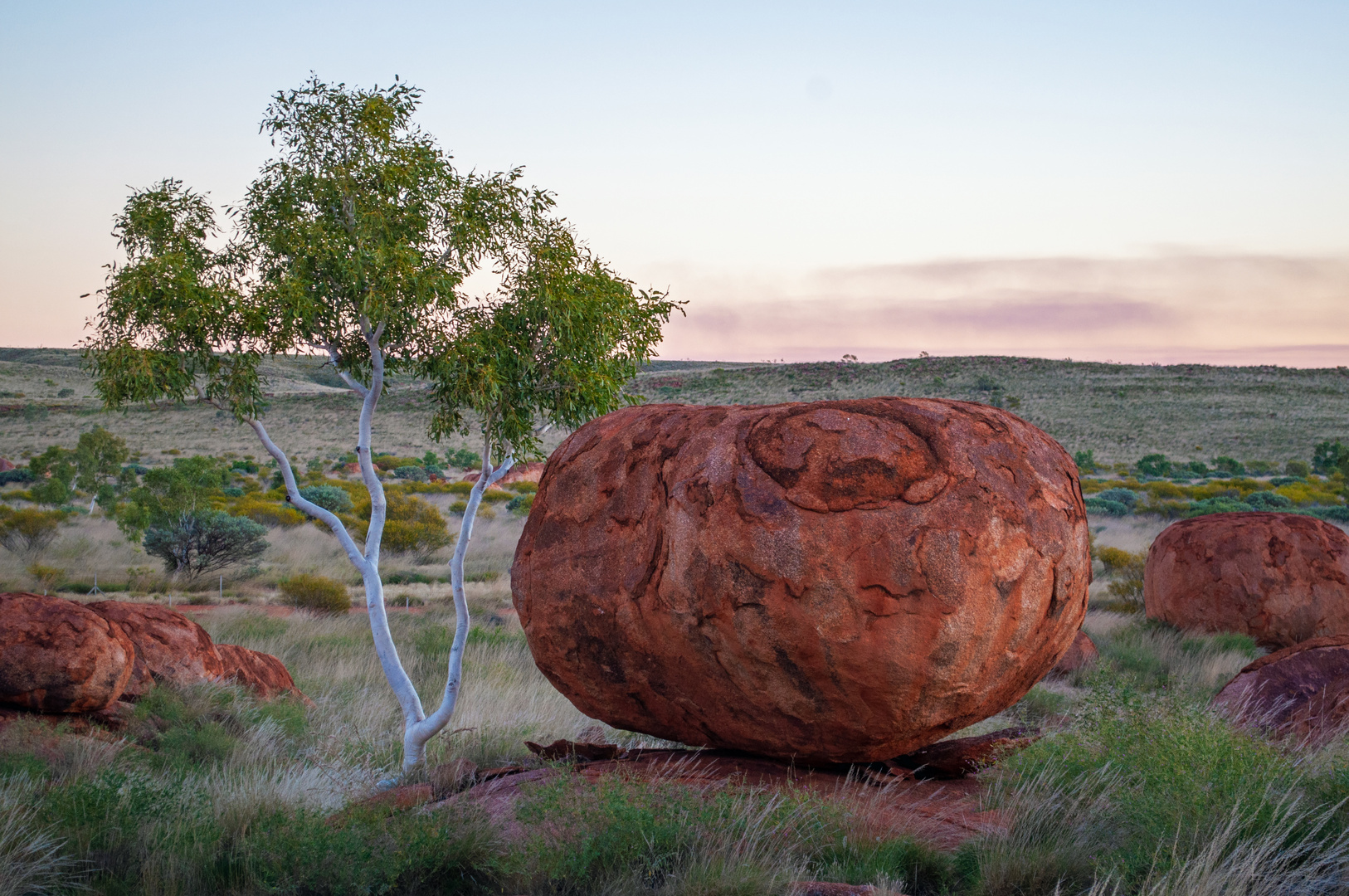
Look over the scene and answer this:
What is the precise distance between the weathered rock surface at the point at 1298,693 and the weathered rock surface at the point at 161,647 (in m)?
8.60

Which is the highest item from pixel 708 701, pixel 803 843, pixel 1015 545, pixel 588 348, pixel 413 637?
pixel 588 348

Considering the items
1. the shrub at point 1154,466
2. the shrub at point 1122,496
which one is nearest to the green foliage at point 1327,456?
the shrub at point 1154,466

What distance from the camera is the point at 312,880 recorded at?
184 inches

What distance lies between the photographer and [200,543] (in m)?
18.4

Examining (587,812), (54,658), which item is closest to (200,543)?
(54,658)

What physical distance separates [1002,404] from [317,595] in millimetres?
43689

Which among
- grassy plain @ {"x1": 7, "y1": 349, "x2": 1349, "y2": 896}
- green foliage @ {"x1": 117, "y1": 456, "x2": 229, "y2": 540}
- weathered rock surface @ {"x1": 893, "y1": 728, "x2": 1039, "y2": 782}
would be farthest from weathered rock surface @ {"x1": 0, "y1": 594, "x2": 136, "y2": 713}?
green foliage @ {"x1": 117, "y1": 456, "x2": 229, "y2": 540}

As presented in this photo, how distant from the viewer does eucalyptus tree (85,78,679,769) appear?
7.46 meters

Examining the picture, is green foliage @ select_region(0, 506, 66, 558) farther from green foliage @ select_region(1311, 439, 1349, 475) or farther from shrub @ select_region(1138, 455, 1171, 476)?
green foliage @ select_region(1311, 439, 1349, 475)

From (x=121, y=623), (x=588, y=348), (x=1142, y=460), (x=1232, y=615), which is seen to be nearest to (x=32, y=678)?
(x=121, y=623)

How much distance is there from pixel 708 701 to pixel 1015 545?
195 centimetres

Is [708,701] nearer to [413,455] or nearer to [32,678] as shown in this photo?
[32,678]

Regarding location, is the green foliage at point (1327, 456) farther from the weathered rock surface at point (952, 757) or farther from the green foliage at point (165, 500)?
the green foliage at point (165, 500)

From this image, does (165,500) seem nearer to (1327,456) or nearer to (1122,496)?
(1122,496)
